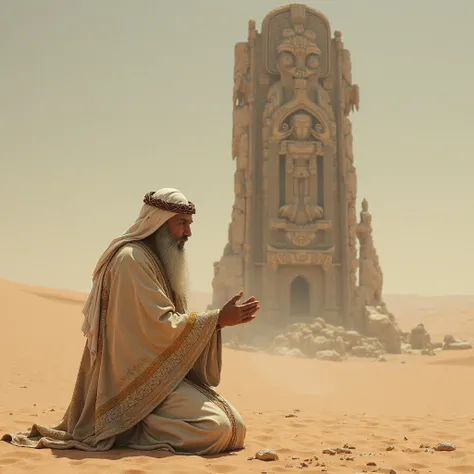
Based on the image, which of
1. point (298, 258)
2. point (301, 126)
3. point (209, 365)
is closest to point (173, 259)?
point (209, 365)

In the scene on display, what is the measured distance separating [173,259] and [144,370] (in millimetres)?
953

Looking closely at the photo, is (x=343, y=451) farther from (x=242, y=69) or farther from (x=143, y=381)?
(x=242, y=69)

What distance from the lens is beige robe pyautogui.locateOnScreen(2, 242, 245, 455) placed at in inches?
203

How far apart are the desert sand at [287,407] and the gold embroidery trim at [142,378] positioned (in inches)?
14.5

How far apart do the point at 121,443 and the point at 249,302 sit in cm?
149

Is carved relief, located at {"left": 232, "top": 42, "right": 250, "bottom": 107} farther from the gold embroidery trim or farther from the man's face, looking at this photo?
the gold embroidery trim

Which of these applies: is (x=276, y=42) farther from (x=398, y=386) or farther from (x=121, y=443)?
(x=121, y=443)

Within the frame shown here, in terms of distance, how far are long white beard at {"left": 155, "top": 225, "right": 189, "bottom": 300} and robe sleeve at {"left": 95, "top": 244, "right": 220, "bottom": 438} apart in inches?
9.6

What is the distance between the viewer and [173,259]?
5617 millimetres

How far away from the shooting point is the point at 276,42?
28375 millimetres

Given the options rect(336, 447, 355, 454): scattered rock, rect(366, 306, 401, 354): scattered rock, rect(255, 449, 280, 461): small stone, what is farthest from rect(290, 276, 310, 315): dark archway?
rect(255, 449, 280, 461): small stone

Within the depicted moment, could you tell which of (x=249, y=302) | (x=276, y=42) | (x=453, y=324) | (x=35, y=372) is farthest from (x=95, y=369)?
(x=453, y=324)

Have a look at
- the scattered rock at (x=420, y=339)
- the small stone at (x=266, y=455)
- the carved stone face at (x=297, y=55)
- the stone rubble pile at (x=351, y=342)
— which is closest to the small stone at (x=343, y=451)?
the small stone at (x=266, y=455)

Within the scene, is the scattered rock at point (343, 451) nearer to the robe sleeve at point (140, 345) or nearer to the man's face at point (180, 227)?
the robe sleeve at point (140, 345)
